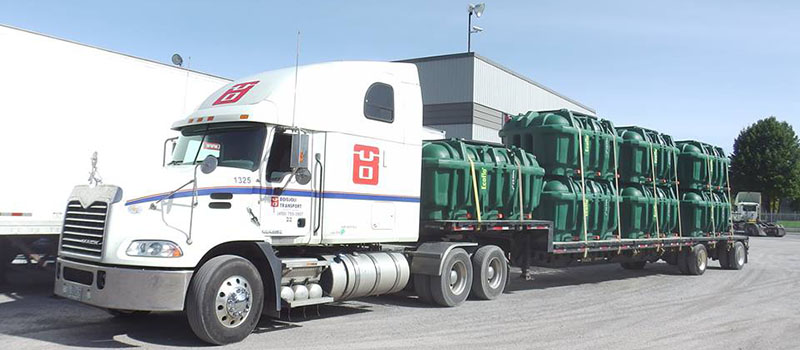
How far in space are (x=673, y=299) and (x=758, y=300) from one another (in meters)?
1.80

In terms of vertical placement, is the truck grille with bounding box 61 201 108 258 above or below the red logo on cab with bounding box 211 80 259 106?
below

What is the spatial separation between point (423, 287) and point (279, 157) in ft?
12.7

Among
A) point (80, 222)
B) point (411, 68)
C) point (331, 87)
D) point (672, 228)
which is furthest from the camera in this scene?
point (672, 228)

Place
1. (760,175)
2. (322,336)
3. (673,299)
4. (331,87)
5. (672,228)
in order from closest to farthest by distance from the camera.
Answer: (322,336) → (331,87) → (673,299) → (672,228) → (760,175)

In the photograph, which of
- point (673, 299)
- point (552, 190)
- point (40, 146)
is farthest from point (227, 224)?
point (673, 299)

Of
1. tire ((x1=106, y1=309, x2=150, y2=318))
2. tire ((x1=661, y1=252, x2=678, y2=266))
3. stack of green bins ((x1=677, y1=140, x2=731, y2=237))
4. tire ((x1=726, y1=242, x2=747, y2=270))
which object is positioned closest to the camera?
tire ((x1=106, y1=309, x2=150, y2=318))

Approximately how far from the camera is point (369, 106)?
32.4ft

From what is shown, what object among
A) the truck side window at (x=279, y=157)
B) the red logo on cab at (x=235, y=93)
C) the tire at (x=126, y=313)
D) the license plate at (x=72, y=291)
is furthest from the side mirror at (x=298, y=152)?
the tire at (x=126, y=313)

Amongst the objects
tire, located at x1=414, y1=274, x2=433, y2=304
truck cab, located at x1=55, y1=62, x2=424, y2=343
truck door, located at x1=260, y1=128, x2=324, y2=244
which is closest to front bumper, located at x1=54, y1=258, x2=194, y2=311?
truck cab, located at x1=55, y1=62, x2=424, y2=343

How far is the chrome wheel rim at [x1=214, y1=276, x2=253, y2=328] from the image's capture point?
24.4ft

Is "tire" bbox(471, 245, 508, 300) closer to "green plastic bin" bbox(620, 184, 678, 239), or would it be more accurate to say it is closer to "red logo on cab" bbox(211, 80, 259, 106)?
"green plastic bin" bbox(620, 184, 678, 239)

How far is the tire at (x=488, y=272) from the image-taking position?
38.5ft

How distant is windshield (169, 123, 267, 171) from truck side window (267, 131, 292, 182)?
0.56 ft

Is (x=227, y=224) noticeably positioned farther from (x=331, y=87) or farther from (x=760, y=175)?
(x=760, y=175)
